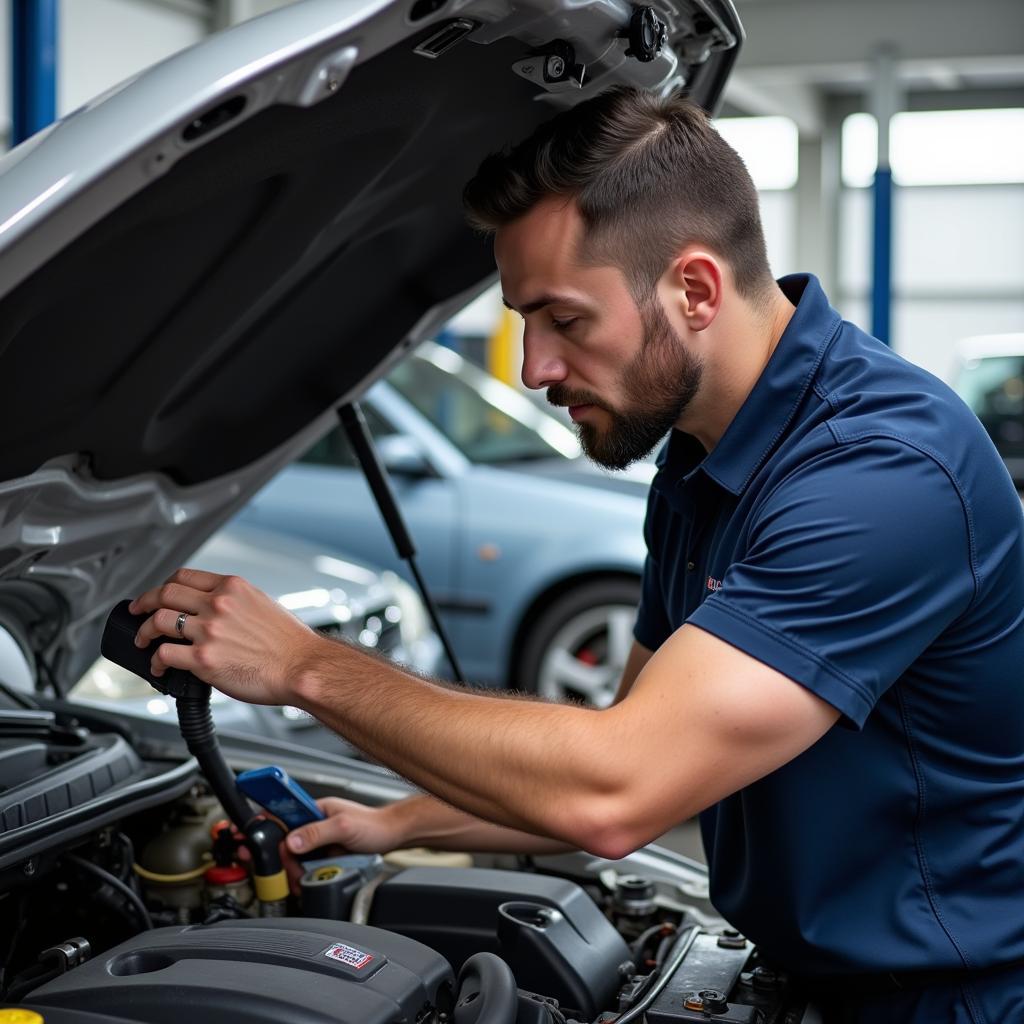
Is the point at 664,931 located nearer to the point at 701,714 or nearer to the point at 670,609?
the point at 670,609

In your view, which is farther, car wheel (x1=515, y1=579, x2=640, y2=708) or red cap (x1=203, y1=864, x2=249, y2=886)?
car wheel (x1=515, y1=579, x2=640, y2=708)

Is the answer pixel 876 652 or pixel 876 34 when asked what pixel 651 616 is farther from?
pixel 876 34

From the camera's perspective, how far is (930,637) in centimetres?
141

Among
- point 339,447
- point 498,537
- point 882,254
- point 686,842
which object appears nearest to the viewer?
point 686,842

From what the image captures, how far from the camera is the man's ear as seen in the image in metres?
1.56

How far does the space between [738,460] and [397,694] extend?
1.63 ft

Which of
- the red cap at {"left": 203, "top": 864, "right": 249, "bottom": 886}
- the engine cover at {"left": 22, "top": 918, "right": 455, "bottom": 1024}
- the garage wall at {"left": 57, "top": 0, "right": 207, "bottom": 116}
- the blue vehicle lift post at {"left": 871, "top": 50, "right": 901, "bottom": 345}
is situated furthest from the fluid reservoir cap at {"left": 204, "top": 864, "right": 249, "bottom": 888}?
the blue vehicle lift post at {"left": 871, "top": 50, "right": 901, "bottom": 345}

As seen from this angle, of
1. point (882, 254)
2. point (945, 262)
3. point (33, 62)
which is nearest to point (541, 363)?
point (33, 62)

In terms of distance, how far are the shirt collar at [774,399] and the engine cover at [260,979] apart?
64cm

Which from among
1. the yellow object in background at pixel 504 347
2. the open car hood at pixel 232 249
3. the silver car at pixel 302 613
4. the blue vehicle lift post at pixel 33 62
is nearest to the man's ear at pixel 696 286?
the open car hood at pixel 232 249

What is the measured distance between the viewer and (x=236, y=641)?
1483mm

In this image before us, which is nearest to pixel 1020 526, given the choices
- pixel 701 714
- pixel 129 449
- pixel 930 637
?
pixel 930 637

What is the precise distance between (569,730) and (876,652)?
309mm

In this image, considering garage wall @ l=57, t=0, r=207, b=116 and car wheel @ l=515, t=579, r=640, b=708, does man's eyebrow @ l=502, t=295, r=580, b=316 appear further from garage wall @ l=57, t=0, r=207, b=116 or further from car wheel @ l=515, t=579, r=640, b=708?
garage wall @ l=57, t=0, r=207, b=116
